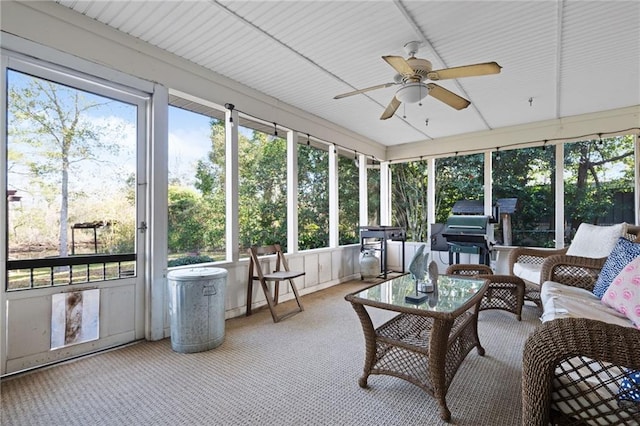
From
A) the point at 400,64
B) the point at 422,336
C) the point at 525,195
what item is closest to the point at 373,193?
the point at 525,195

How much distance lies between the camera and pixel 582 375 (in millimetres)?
1174

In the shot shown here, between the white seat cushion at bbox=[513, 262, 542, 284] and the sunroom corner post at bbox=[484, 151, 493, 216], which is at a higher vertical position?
the sunroom corner post at bbox=[484, 151, 493, 216]

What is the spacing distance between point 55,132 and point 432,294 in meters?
3.02

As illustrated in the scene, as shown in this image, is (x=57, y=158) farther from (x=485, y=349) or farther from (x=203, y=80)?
(x=485, y=349)

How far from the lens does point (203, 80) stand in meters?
3.23

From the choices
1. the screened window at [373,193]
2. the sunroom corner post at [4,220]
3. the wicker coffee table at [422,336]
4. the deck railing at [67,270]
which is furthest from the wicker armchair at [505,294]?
the sunroom corner post at [4,220]

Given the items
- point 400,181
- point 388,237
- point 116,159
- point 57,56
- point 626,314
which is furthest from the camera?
point 400,181

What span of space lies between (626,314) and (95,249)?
3.70m

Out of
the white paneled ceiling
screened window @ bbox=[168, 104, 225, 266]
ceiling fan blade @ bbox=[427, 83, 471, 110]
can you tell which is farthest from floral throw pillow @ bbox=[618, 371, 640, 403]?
screened window @ bbox=[168, 104, 225, 266]

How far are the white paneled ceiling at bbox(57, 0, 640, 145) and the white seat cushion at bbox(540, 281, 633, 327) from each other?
201 cm

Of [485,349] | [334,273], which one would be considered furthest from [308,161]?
[485,349]

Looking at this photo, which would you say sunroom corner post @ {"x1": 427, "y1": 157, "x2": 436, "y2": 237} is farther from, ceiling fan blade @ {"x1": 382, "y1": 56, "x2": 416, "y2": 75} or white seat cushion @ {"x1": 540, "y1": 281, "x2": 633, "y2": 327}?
ceiling fan blade @ {"x1": 382, "y1": 56, "x2": 416, "y2": 75}

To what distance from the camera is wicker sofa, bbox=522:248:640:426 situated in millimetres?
1060

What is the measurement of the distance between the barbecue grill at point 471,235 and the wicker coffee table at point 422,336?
2.41 meters
